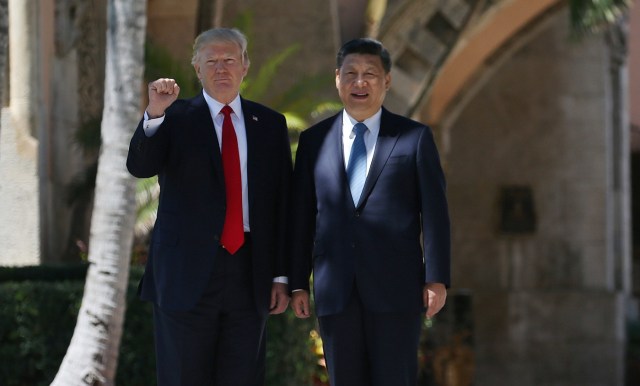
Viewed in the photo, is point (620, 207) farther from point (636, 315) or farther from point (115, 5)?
point (115, 5)

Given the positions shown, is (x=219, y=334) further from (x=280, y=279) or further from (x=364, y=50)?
(x=364, y=50)

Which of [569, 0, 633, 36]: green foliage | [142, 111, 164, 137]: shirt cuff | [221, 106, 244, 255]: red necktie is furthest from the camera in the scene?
[569, 0, 633, 36]: green foliage

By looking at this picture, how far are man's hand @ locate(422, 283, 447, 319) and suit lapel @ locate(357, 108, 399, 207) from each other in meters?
0.42

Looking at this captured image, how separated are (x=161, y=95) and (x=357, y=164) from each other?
84 cm

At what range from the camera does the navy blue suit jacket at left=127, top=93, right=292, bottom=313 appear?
552 cm

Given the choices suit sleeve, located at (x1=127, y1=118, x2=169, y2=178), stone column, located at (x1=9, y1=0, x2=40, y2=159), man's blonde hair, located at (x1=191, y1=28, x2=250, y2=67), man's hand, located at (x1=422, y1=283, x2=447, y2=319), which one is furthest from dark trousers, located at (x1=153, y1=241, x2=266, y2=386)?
stone column, located at (x1=9, y1=0, x2=40, y2=159)

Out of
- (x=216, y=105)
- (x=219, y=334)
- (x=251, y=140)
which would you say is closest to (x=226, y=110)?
(x=216, y=105)

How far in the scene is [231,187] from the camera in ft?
18.5

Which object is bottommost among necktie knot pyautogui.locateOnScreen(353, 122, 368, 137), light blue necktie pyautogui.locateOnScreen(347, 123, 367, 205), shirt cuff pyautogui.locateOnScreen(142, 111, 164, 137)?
light blue necktie pyautogui.locateOnScreen(347, 123, 367, 205)

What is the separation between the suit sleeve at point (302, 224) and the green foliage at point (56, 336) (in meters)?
4.11

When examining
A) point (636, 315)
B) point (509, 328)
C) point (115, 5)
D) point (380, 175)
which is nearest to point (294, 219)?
point (380, 175)

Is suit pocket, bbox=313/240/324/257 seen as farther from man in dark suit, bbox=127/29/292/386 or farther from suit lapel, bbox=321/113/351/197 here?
suit lapel, bbox=321/113/351/197

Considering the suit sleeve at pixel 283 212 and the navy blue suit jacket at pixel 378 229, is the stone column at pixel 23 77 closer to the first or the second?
the suit sleeve at pixel 283 212

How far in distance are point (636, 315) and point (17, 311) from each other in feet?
46.8
